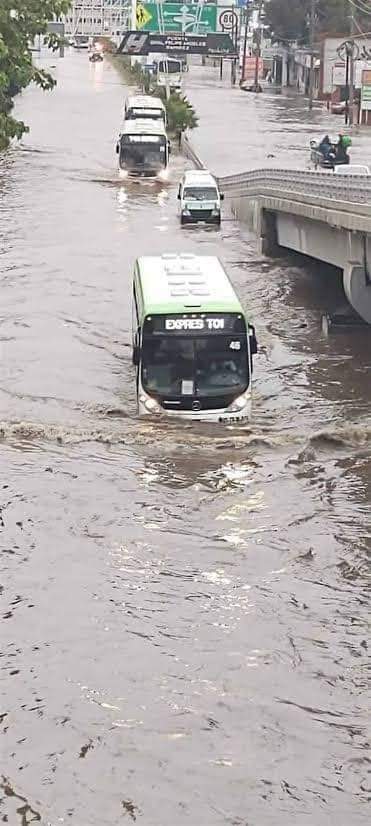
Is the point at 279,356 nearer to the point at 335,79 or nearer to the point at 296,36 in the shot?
the point at 335,79

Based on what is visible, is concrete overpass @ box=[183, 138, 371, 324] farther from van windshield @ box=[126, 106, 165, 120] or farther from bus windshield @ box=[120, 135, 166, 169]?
van windshield @ box=[126, 106, 165, 120]

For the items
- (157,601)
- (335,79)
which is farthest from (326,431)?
(335,79)

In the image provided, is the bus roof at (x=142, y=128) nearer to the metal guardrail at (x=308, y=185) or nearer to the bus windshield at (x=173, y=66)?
the metal guardrail at (x=308, y=185)

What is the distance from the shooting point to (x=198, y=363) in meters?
19.8

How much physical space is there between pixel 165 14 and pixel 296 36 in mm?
40987

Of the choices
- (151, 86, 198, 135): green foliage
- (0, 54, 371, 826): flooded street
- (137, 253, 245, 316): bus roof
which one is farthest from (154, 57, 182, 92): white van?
(137, 253, 245, 316): bus roof

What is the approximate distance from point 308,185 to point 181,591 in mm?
19416

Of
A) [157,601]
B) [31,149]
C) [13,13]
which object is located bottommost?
[31,149]

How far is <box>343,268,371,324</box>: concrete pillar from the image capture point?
26938 millimetres

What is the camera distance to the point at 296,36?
117 metres

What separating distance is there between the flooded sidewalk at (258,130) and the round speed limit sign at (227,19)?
5.47 m

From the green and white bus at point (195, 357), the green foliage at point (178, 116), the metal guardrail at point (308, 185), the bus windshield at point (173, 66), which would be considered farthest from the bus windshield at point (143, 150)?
the bus windshield at point (173, 66)

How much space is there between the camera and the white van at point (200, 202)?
44.5 meters

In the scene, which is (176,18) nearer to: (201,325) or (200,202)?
(200,202)
